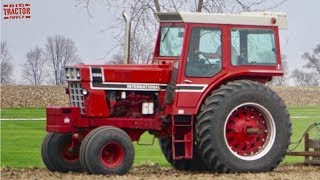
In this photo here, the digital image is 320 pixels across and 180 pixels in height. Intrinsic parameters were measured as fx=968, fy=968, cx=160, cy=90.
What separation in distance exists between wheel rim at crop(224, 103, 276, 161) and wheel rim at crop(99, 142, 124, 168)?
5.50ft

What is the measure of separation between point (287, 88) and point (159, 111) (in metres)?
37.6

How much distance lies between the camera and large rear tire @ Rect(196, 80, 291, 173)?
1394 centimetres

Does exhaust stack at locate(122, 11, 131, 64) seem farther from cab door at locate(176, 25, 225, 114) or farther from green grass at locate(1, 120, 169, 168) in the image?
green grass at locate(1, 120, 169, 168)

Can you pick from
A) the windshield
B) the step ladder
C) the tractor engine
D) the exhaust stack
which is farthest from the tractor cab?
the exhaust stack

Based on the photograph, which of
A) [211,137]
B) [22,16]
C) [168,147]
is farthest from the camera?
[22,16]

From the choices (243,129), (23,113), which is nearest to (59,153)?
(243,129)

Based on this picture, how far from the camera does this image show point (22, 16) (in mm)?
16766

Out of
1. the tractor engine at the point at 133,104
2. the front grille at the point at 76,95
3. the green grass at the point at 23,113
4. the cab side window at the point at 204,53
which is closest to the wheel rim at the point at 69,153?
the front grille at the point at 76,95

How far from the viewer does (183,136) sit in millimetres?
14305

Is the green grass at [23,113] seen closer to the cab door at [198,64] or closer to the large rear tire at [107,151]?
the cab door at [198,64]

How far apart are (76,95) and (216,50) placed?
216 centimetres

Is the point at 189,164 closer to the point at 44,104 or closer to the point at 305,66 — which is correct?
the point at 44,104

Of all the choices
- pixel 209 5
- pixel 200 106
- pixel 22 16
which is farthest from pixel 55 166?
pixel 209 5

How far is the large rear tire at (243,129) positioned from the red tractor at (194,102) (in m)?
0.01
